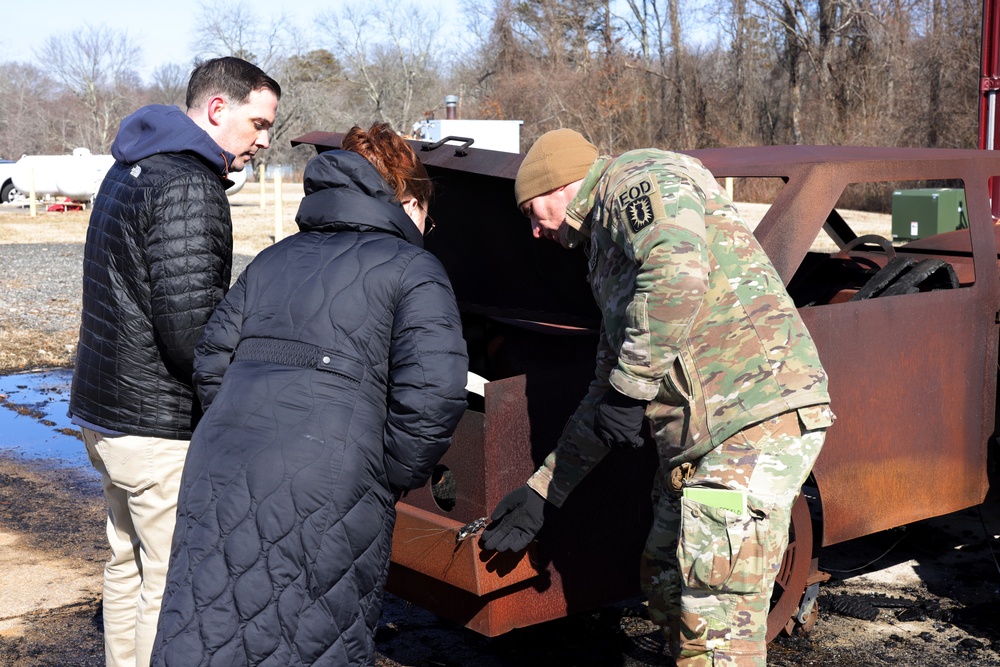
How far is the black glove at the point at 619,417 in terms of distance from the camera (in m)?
2.41

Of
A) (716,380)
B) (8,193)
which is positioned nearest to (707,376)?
(716,380)

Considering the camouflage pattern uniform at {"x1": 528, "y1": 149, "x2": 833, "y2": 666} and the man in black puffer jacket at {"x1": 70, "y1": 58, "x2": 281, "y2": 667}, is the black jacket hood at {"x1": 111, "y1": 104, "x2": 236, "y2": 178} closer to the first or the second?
the man in black puffer jacket at {"x1": 70, "y1": 58, "x2": 281, "y2": 667}

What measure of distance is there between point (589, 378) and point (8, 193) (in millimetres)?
34663

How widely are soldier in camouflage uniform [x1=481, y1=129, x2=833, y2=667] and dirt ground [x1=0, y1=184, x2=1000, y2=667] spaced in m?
1.04

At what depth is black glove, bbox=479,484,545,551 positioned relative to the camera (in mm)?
2594

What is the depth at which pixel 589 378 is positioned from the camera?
2.88m

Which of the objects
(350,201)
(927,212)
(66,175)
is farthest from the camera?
(66,175)

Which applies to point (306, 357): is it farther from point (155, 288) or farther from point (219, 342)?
point (155, 288)

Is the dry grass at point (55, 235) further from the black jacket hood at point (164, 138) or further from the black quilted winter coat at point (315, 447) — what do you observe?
the black quilted winter coat at point (315, 447)

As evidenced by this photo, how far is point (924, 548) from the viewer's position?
4.46 metres

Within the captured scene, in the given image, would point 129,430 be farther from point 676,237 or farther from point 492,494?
point 676,237

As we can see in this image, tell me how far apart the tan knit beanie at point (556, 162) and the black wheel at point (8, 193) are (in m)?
34.4

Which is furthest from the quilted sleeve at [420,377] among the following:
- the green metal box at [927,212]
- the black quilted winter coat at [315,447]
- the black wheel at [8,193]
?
the black wheel at [8,193]

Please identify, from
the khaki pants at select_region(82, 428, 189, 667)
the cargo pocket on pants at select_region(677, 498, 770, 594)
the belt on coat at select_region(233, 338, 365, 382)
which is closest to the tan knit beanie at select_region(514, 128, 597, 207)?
the belt on coat at select_region(233, 338, 365, 382)
